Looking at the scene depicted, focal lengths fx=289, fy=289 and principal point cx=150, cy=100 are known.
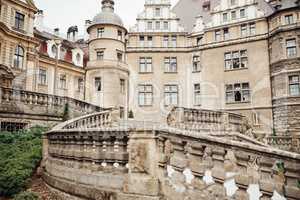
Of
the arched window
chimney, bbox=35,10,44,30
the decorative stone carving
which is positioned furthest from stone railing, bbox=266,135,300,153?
chimney, bbox=35,10,44,30

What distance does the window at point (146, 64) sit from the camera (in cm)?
3189

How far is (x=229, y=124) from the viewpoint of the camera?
57.4 ft

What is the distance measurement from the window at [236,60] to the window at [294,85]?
4.67m

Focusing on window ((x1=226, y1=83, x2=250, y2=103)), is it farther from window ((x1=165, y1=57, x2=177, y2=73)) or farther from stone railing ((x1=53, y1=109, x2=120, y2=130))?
stone railing ((x1=53, y1=109, x2=120, y2=130))

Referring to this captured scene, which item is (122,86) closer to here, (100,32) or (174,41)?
(100,32)

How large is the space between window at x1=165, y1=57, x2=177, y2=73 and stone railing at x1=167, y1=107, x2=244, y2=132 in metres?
14.5

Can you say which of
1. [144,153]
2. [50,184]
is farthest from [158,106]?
[144,153]

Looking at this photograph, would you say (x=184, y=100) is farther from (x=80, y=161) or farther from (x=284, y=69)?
(x=80, y=161)

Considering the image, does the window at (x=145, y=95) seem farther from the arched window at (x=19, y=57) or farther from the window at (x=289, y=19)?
the window at (x=289, y=19)

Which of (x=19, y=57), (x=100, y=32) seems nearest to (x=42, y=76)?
(x=19, y=57)

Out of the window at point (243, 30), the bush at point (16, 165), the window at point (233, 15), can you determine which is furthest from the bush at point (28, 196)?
the window at point (233, 15)

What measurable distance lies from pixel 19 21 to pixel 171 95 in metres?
16.7

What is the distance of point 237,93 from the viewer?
29000 millimetres

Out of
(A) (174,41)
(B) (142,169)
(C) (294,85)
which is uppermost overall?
(A) (174,41)
